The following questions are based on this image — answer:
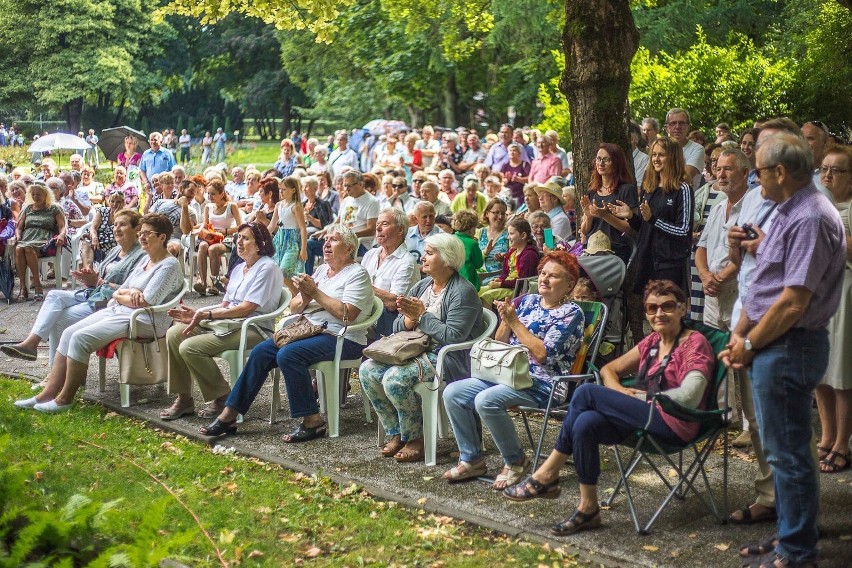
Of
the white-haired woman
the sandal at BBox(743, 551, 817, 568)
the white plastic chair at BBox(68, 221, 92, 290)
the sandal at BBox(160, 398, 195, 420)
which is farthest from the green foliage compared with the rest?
the sandal at BBox(743, 551, 817, 568)

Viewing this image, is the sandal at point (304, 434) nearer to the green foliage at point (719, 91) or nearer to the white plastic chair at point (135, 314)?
the white plastic chair at point (135, 314)

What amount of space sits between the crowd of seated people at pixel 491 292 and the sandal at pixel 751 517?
0.5 inches

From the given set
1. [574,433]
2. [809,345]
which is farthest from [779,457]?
[574,433]

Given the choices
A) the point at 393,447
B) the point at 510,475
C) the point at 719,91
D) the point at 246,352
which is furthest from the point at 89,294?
the point at 719,91

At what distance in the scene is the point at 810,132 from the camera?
8047 mm

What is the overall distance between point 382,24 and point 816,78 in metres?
20.1

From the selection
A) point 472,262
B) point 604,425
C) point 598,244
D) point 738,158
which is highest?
point 738,158

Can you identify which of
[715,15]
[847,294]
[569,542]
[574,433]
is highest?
[715,15]

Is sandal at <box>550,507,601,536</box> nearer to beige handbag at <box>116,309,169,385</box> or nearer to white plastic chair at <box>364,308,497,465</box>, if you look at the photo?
white plastic chair at <box>364,308,497,465</box>

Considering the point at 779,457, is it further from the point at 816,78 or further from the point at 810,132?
the point at 816,78

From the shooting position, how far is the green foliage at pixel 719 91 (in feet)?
50.3

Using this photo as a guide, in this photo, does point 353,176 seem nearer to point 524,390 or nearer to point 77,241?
point 77,241

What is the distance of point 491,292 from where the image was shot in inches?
377

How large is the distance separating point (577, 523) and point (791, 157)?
6.69 ft
